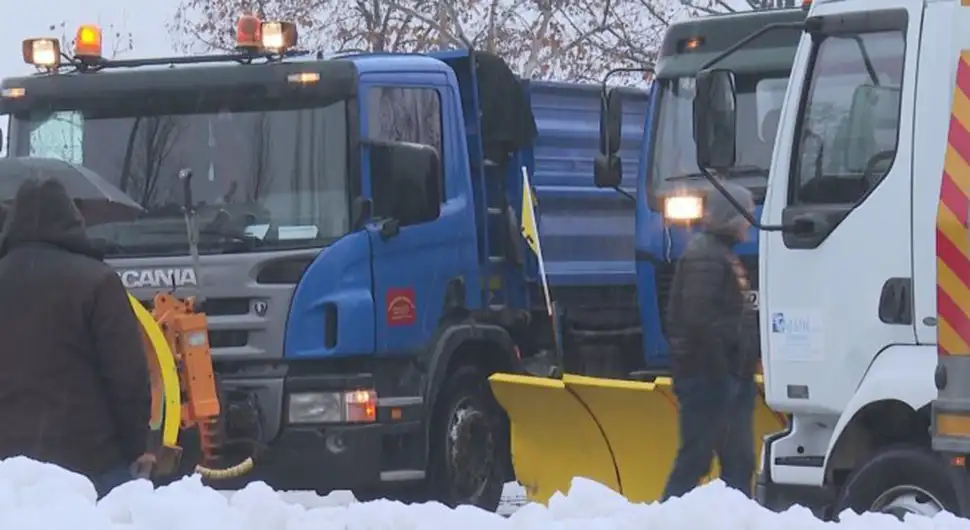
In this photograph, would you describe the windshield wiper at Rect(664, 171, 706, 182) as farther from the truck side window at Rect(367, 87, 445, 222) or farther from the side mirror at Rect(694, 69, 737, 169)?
the side mirror at Rect(694, 69, 737, 169)

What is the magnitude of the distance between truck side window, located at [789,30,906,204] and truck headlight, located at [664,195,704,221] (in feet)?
11.9

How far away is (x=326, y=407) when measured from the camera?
32.3 feet

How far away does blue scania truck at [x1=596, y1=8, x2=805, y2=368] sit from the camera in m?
11.0

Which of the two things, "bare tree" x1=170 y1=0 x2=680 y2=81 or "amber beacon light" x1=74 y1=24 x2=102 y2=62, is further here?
"bare tree" x1=170 y1=0 x2=680 y2=81

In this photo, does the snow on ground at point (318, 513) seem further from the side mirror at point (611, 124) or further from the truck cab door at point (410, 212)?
the side mirror at point (611, 124)

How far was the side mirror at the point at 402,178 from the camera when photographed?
390 inches

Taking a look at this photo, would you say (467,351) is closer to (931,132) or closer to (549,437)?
(549,437)

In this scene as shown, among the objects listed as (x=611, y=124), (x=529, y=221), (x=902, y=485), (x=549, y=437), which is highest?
(x=611, y=124)

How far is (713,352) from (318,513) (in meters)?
3.71

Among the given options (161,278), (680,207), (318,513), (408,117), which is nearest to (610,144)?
(680,207)

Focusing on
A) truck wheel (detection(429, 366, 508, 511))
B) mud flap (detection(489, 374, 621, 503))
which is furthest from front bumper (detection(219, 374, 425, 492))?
mud flap (detection(489, 374, 621, 503))

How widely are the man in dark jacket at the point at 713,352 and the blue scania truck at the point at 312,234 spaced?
74.8 inches

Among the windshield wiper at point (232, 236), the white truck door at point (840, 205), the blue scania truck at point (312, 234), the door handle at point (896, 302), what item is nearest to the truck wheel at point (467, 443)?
the blue scania truck at point (312, 234)

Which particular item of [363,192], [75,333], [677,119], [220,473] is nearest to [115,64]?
[363,192]
